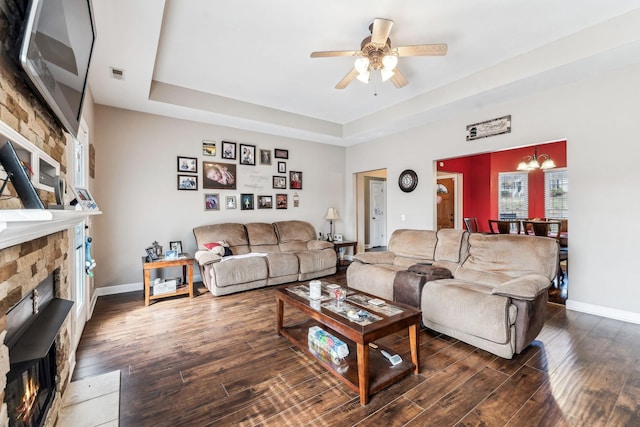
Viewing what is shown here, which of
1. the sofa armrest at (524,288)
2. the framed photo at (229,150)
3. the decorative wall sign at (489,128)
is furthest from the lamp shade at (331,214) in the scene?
the sofa armrest at (524,288)

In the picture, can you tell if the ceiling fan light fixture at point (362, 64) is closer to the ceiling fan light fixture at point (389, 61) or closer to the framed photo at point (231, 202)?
the ceiling fan light fixture at point (389, 61)

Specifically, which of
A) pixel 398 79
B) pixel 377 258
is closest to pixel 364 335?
pixel 377 258

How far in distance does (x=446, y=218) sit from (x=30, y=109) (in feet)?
24.7

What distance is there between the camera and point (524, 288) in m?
2.25

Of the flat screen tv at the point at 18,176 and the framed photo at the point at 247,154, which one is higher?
the framed photo at the point at 247,154

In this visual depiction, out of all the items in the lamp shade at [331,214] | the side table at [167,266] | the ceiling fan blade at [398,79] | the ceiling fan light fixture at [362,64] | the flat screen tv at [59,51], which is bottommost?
the side table at [167,266]

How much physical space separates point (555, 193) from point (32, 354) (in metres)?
8.60

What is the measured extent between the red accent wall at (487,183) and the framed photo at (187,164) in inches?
219

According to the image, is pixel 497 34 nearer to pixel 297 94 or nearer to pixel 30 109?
pixel 297 94

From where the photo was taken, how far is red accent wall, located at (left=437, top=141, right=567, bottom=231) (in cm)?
684

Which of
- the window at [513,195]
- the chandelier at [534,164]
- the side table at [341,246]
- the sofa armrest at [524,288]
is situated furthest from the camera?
the window at [513,195]

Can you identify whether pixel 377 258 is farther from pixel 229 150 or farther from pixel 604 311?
pixel 229 150

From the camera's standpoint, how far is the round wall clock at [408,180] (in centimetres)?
510

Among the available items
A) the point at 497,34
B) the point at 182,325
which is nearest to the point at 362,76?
the point at 497,34
